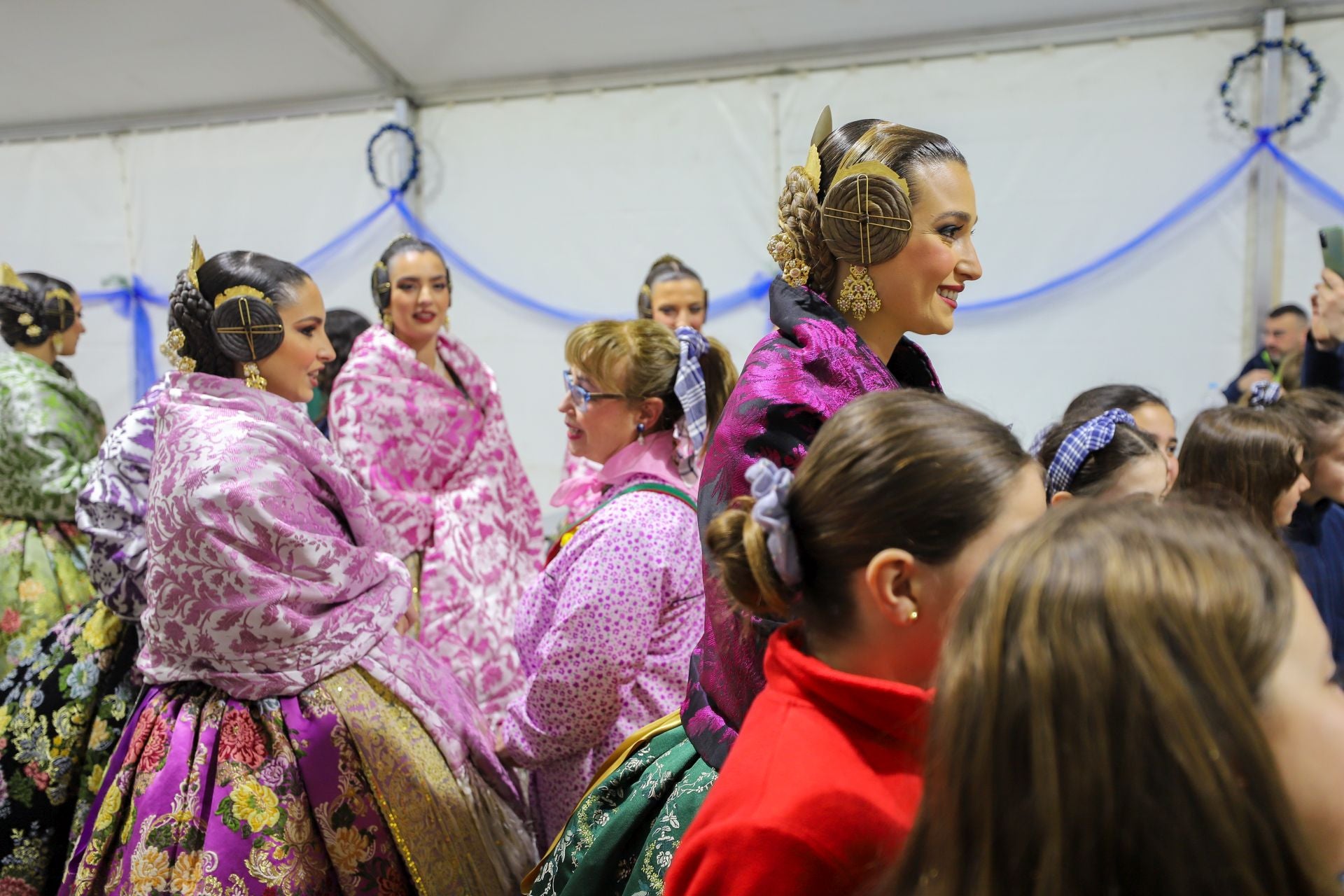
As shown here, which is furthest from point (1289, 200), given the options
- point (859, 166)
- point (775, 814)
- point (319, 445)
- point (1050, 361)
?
point (775, 814)

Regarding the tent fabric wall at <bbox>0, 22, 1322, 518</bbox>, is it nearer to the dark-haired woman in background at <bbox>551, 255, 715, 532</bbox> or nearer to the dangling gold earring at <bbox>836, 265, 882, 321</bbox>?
the dark-haired woman in background at <bbox>551, 255, 715, 532</bbox>

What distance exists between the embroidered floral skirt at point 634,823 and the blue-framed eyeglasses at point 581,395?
2.75 feet

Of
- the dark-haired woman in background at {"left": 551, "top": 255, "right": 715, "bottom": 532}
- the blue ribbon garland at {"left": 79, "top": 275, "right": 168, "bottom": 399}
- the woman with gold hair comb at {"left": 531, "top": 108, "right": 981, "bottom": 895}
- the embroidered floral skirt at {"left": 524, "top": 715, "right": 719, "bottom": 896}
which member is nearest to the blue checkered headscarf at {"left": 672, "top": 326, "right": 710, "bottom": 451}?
the woman with gold hair comb at {"left": 531, "top": 108, "right": 981, "bottom": 895}

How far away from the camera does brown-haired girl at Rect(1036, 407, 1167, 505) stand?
1.85 m

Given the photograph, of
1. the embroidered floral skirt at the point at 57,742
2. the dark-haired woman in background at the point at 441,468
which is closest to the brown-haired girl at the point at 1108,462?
the dark-haired woman in background at the point at 441,468

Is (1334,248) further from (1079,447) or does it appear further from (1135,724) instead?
(1135,724)

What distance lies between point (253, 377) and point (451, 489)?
1169 mm

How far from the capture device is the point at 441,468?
10.5 feet

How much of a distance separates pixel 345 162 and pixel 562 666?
411 cm

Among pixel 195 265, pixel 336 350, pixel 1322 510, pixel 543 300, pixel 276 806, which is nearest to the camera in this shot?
pixel 276 806

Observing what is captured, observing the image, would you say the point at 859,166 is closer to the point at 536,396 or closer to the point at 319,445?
the point at 319,445

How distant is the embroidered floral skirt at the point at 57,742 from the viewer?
2.02m

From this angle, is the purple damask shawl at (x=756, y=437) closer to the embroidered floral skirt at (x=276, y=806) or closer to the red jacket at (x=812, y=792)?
the red jacket at (x=812, y=792)

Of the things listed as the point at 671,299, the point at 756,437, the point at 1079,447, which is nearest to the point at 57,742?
the point at 756,437
